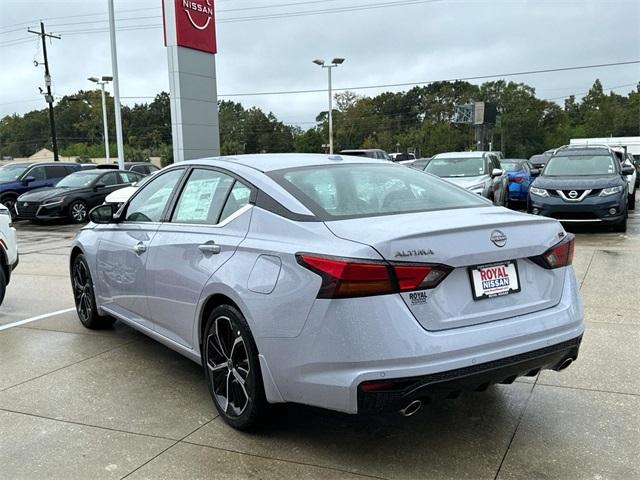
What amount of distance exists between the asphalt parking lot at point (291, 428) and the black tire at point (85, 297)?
422 mm

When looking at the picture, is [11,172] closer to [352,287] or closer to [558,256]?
[352,287]

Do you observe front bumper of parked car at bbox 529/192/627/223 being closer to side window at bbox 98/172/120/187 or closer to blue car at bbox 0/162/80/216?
side window at bbox 98/172/120/187

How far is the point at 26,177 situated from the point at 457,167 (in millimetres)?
13307

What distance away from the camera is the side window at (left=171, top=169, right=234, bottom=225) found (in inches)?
154

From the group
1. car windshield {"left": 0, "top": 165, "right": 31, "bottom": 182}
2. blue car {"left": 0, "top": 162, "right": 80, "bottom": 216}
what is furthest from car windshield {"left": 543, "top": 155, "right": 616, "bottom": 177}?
car windshield {"left": 0, "top": 165, "right": 31, "bottom": 182}

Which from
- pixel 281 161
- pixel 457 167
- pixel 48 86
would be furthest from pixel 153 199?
pixel 48 86

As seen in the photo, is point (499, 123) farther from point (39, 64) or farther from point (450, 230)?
point (450, 230)

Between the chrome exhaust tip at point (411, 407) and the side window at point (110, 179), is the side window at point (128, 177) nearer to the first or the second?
the side window at point (110, 179)

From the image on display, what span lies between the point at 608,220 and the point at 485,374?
30.8 ft

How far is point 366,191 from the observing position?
3773 millimetres

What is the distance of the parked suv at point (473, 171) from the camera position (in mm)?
13250

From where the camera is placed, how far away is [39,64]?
40.2 metres

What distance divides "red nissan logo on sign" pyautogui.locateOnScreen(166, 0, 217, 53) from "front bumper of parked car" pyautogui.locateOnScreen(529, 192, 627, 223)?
40.4 ft

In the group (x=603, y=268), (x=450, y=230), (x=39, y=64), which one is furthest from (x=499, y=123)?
(x=450, y=230)
